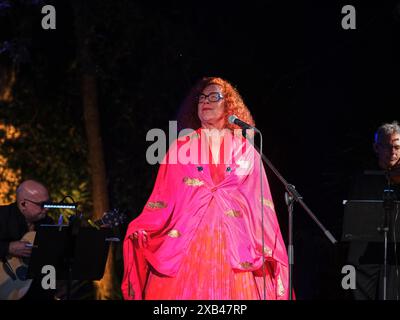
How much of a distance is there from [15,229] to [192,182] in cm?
205

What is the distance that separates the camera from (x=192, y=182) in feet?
21.6

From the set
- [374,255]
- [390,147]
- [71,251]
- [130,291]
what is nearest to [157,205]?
[130,291]

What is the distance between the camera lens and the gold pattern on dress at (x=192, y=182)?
6586 millimetres

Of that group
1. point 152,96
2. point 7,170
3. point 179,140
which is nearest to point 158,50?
point 152,96

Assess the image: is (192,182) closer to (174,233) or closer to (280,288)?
(174,233)

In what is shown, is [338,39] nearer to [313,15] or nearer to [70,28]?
[313,15]

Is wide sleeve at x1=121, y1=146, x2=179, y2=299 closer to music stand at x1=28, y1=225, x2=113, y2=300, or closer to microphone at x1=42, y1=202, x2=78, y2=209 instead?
music stand at x1=28, y1=225, x2=113, y2=300

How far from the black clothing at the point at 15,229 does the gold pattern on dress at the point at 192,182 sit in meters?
1.77

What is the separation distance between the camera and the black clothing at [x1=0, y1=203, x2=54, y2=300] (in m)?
7.46

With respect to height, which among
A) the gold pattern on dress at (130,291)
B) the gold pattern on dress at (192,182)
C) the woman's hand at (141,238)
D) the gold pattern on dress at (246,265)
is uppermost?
the gold pattern on dress at (192,182)

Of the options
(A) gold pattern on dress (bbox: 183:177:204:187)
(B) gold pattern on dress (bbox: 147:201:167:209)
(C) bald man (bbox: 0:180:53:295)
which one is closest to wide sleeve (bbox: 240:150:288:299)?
(A) gold pattern on dress (bbox: 183:177:204:187)

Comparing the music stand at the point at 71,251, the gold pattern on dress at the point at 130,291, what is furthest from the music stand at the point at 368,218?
the music stand at the point at 71,251

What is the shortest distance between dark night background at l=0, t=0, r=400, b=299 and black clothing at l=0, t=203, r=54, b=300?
298 centimetres

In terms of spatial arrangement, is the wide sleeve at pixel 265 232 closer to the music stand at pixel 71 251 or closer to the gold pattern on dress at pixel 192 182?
the gold pattern on dress at pixel 192 182
